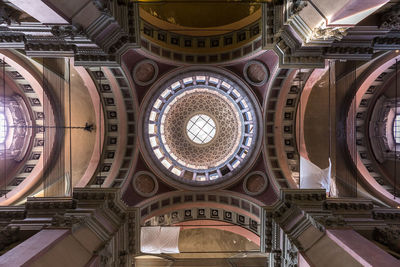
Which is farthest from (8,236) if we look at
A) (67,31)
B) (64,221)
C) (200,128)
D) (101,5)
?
(200,128)

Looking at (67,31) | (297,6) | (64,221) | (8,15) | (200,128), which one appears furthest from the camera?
(200,128)

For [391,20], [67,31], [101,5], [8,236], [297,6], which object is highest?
[101,5]

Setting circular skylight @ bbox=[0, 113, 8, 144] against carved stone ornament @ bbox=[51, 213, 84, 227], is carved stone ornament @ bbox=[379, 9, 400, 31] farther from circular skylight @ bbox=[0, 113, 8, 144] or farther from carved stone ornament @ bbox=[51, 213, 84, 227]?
circular skylight @ bbox=[0, 113, 8, 144]

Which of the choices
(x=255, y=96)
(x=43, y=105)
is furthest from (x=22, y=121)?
(x=255, y=96)

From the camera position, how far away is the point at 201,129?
71.9 ft

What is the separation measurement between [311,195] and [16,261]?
11.5 metres

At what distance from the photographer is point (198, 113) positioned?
21.3 metres

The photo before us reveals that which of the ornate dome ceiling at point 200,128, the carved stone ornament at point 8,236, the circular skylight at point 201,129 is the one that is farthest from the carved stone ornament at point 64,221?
the circular skylight at point 201,129

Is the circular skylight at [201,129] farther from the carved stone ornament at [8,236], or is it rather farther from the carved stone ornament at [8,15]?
the carved stone ornament at [8,15]

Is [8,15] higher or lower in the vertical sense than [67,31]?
higher

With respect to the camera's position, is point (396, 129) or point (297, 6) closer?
point (297, 6)

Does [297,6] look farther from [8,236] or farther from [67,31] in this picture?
[8,236]

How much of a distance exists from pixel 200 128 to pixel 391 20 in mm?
14704

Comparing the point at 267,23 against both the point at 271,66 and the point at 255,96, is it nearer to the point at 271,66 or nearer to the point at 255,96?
the point at 271,66
